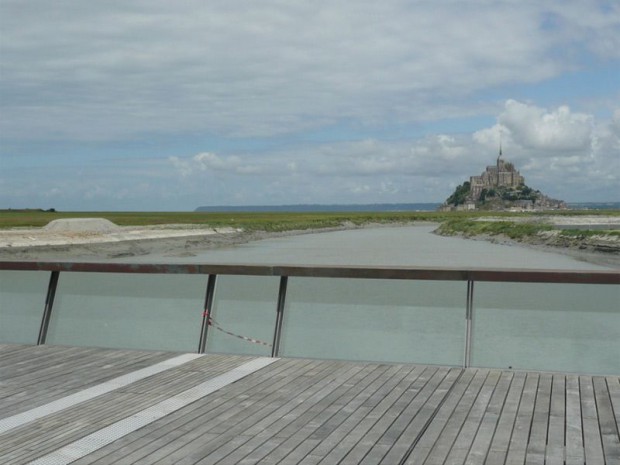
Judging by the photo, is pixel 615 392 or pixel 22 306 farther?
pixel 22 306

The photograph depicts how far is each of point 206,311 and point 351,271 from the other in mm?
1513


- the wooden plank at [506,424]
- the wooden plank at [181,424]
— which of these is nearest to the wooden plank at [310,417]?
the wooden plank at [181,424]

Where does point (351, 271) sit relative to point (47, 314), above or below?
above

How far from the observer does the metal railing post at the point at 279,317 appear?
7562 millimetres

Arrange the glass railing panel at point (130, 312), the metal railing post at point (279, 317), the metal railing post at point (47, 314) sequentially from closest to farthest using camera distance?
the metal railing post at point (279, 317), the glass railing panel at point (130, 312), the metal railing post at point (47, 314)

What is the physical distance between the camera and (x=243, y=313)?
778cm

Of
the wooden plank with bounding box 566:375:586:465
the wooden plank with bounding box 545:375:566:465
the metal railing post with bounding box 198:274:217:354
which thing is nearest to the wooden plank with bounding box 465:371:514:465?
the wooden plank with bounding box 545:375:566:465

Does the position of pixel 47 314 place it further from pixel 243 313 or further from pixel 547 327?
pixel 547 327

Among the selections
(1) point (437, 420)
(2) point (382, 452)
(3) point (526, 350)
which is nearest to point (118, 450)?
(2) point (382, 452)

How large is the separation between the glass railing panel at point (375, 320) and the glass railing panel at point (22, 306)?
106 inches

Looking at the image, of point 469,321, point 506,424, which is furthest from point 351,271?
point 506,424

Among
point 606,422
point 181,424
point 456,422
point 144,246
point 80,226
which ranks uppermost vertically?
point 606,422

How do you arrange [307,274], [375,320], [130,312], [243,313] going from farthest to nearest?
[130,312]
[243,313]
[307,274]
[375,320]

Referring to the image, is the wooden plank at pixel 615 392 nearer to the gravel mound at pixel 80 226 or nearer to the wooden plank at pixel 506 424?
the wooden plank at pixel 506 424
